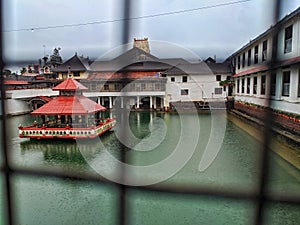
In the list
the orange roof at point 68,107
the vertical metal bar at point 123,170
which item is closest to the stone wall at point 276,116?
the vertical metal bar at point 123,170

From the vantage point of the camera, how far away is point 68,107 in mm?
8320

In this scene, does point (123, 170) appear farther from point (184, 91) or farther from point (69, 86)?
point (184, 91)

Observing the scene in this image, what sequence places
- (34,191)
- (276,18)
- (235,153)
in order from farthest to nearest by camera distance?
(235,153)
(34,191)
(276,18)

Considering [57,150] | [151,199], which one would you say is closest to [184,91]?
[57,150]

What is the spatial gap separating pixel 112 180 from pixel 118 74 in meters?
0.21

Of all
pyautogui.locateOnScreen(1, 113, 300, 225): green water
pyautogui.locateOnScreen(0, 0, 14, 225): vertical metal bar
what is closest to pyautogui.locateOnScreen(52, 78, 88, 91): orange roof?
pyautogui.locateOnScreen(1, 113, 300, 225): green water

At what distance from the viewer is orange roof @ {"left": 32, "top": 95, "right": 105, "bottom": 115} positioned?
26.5 feet

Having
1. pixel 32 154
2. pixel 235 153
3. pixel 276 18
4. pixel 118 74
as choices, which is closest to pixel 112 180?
pixel 118 74

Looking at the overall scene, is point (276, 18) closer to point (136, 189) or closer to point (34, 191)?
point (136, 189)

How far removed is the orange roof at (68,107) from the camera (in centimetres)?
809

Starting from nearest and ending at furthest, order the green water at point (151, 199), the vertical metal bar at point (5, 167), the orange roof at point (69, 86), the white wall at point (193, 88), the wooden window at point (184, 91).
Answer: the vertical metal bar at point (5, 167)
the green water at point (151, 199)
the orange roof at point (69, 86)
the white wall at point (193, 88)
the wooden window at point (184, 91)

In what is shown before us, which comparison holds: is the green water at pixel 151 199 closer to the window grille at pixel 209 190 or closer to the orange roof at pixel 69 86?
the window grille at pixel 209 190

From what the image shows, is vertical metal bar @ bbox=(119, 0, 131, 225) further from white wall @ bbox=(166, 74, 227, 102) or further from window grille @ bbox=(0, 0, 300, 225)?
white wall @ bbox=(166, 74, 227, 102)

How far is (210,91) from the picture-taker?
14602 mm
